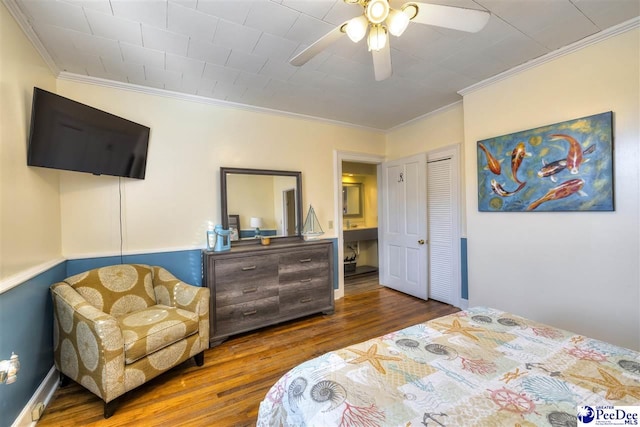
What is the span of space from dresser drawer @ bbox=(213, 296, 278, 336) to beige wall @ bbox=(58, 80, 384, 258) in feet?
2.81

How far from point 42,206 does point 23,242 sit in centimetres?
45

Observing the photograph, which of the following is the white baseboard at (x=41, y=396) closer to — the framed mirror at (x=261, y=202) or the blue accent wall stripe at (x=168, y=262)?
the blue accent wall stripe at (x=168, y=262)

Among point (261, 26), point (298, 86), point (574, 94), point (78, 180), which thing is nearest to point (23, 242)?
point (78, 180)

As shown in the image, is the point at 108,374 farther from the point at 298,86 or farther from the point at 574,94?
the point at 574,94

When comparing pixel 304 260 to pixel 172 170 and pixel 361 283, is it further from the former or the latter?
pixel 361 283

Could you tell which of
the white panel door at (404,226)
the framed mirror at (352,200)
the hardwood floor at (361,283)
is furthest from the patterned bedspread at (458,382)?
the framed mirror at (352,200)

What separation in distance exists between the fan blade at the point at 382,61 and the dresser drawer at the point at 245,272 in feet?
6.76

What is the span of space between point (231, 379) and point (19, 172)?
2.03 metres

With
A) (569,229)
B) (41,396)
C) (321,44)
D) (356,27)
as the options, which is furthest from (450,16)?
(41,396)

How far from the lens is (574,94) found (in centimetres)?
222

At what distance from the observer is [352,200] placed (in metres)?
6.01

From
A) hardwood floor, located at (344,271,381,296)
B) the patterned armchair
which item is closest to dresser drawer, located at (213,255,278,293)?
the patterned armchair

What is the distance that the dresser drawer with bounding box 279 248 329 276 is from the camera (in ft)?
10.0

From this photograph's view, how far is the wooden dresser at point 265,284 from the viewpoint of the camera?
8.78ft
